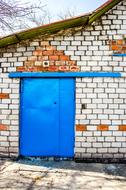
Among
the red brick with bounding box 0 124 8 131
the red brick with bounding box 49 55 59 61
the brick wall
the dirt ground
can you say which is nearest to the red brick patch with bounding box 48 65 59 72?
the brick wall

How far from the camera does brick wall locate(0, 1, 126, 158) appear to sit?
5859mm

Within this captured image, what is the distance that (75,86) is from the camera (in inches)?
232

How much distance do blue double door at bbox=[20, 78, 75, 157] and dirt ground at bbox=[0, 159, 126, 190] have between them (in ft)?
0.99

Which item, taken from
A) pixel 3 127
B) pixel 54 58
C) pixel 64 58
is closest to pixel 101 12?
pixel 64 58

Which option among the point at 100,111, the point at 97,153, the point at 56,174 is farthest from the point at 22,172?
the point at 100,111

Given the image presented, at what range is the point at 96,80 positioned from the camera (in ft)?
19.3

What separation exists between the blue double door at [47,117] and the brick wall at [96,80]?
0.58 ft

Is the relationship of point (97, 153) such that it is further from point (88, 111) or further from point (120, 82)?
point (120, 82)

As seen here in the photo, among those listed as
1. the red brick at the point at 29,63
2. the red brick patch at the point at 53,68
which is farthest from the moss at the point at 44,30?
the red brick patch at the point at 53,68

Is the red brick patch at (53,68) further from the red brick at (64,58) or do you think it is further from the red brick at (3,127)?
the red brick at (3,127)

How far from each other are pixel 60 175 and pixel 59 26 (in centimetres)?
293

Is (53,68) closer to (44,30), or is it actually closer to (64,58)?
(64,58)

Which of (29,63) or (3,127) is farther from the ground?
(29,63)

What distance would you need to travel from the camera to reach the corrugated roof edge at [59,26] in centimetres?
557
